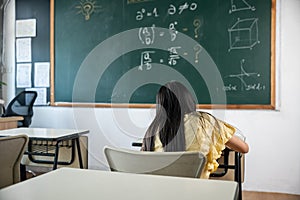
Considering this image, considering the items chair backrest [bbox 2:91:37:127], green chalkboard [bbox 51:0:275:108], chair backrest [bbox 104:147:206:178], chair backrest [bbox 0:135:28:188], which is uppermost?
green chalkboard [bbox 51:0:275:108]

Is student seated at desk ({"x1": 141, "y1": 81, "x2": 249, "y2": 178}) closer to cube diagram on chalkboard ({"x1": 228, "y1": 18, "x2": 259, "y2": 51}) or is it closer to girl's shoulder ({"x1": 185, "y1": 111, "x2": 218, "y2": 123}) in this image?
girl's shoulder ({"x1": 185, "y1": 111, "x2": 218, "y2": 123})

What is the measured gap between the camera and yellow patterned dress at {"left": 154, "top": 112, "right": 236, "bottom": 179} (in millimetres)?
1523

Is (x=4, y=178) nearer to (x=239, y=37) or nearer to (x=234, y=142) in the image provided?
(x=234, y=142)

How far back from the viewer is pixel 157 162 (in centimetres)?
115

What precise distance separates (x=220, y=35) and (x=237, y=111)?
809mm

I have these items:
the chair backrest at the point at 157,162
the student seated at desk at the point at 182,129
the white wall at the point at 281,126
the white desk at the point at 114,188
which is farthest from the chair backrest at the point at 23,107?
the white desk at the point at 114,188

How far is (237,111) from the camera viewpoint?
10.8 feet

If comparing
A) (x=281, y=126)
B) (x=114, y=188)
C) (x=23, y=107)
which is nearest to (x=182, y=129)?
(x=114, y=188)

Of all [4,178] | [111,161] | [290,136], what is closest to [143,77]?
[290,136]

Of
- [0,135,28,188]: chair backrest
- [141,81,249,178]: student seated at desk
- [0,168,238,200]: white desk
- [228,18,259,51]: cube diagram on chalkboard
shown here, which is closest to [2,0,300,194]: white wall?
[228,18,259,51]: cube diagram on chalkboard

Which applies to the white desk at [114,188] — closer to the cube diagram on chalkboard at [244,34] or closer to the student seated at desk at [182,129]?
the student seated at desk at [182,129]

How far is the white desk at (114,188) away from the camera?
0.75 m

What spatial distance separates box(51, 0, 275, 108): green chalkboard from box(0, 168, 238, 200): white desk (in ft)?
8.23

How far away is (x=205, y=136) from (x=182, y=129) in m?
0.12
